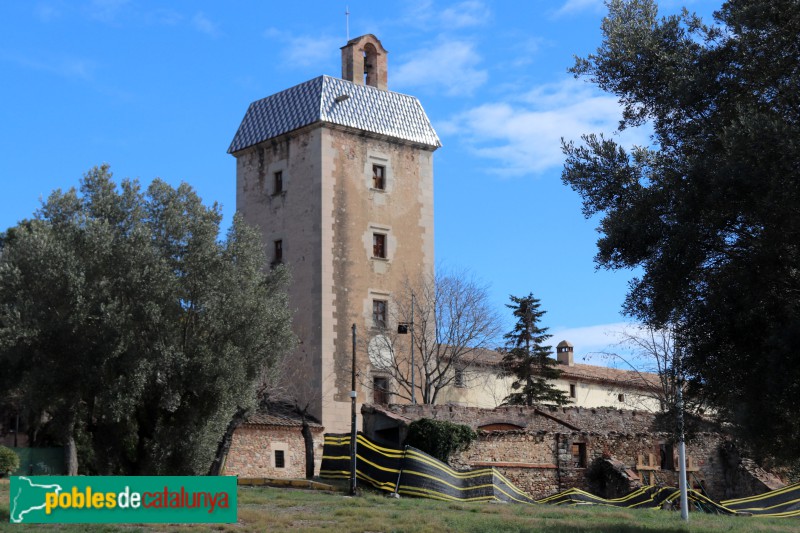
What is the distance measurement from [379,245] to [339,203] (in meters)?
2.90

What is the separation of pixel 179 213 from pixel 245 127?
71.7ft

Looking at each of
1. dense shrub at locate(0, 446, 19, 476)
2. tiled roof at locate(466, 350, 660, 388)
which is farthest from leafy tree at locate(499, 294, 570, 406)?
dense shrub at locate(0, 446, 19, 476)

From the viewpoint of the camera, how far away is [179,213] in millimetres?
31375

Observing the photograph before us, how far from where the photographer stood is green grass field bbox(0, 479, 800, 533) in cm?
2435

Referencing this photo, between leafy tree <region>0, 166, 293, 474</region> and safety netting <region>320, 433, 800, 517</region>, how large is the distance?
23.8 feet

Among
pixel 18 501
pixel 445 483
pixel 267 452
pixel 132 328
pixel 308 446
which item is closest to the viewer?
pixel 18 501

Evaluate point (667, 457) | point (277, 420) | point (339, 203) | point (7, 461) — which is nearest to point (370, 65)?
point (339, 203)

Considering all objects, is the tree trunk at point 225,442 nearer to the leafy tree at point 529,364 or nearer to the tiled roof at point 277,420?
the tiled roof at point 277,420

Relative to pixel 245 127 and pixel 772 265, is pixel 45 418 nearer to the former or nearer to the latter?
pixel 245 127

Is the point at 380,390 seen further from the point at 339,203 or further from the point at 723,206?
the point at 723,206

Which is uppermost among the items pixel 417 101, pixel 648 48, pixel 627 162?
pixel 417 101

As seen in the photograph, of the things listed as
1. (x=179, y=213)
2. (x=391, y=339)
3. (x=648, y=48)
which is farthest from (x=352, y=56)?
(x=648, y=48)

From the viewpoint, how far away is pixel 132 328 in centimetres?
2912

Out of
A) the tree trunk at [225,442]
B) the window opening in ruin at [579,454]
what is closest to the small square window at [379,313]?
the window opening in ruin at [579,454]
